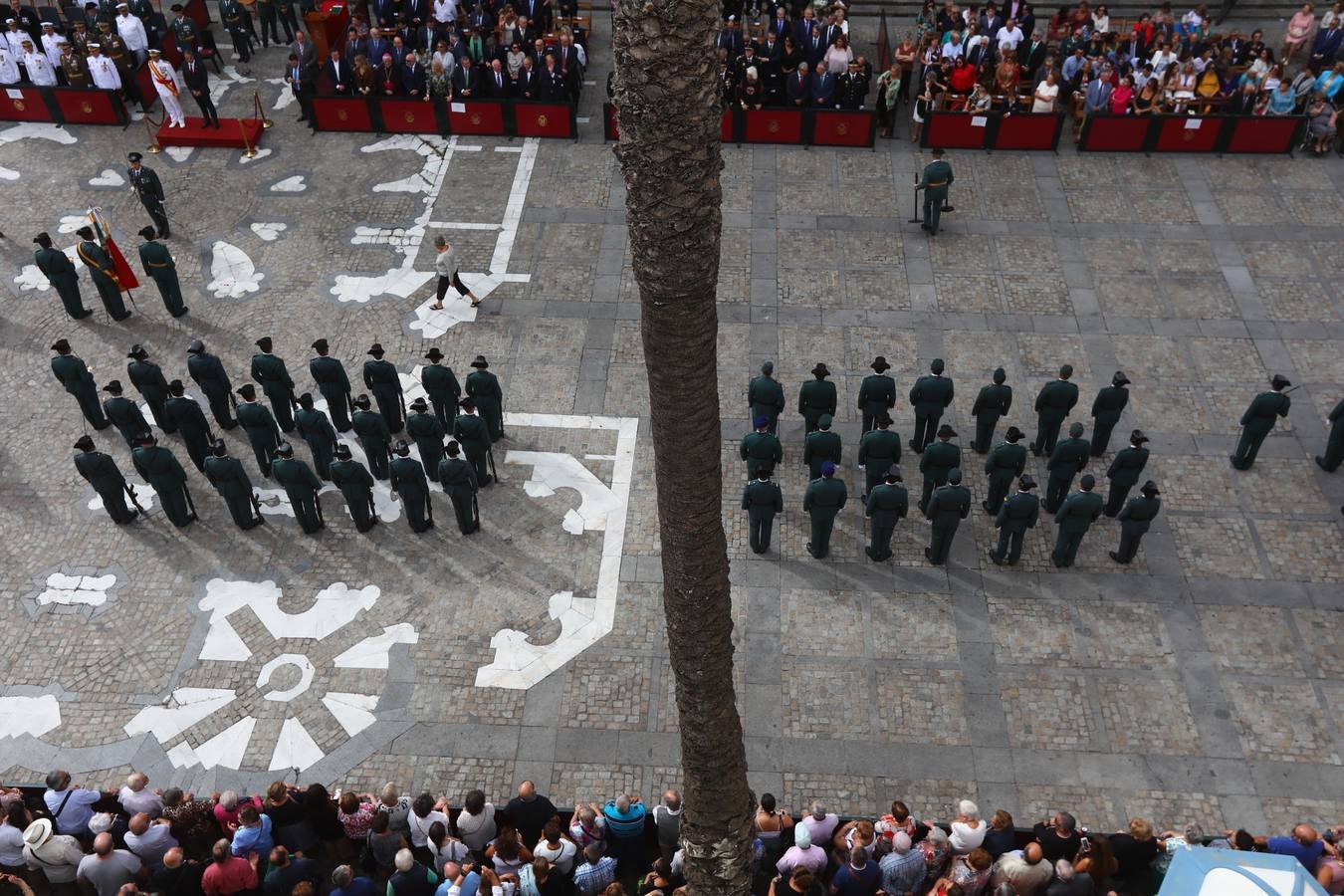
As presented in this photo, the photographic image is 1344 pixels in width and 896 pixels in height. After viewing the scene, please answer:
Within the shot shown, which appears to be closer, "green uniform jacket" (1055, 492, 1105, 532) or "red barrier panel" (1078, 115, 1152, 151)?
"green uniform jacket" (1055, 492, 1105, 532)

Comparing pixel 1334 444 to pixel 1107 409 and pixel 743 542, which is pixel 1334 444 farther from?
pixel 743 542

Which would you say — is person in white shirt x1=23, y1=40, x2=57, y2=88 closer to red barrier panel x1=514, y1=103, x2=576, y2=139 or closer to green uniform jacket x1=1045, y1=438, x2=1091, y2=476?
red barrier panel x1=514, y1=103, x2=576, y2=139

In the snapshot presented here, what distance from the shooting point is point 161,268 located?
18.4 metres

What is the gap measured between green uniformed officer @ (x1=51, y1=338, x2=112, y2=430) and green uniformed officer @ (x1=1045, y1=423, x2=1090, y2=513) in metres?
13.8

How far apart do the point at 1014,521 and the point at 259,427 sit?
34.1 feet

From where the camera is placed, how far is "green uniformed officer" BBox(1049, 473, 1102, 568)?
1390 cm

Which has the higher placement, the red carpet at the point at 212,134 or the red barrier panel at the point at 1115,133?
the red barrier panel at the point at 1115,133

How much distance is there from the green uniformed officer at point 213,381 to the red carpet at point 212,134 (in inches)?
324

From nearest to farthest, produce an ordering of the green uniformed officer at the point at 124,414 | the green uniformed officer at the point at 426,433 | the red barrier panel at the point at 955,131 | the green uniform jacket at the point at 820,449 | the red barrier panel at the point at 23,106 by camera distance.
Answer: the green uniform jacket at the point at 820,449, the green uniformed officer at the point at 426,433, the green uniformed officer at the point at 124,414, the red barrier panel at the point at 955,131, the red barrier panel at the point at 23,106

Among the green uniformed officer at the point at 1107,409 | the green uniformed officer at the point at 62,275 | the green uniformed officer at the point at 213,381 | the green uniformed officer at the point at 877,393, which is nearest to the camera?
the green uniformed officer at the point at 1107,409

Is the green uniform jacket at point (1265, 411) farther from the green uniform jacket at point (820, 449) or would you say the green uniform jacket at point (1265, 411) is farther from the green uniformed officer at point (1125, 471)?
the green uniform jacket at point (820, 449)

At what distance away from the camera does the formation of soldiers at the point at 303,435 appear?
14.9 metres

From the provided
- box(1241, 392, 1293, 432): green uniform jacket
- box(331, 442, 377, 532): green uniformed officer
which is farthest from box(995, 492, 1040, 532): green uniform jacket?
box(331, 442, 377, 532): green uniformed officer

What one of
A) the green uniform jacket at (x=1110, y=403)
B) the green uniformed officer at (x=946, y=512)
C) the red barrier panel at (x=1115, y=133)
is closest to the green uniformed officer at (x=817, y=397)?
the green uniformed officer at (x=946, y=512)
